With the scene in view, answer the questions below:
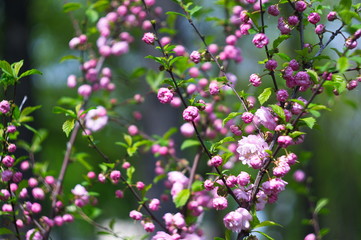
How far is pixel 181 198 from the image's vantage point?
217 cm

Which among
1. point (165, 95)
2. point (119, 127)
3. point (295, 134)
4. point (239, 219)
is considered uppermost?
point (165, 95)

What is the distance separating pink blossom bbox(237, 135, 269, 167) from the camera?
5.32 ft

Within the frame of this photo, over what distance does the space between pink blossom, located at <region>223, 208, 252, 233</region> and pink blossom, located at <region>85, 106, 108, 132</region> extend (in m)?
1.59

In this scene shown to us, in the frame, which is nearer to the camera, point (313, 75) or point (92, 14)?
point (313, 75)

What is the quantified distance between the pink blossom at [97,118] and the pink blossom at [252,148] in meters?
1.55

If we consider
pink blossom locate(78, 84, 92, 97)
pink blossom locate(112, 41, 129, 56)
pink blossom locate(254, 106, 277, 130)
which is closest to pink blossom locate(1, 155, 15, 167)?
pink blossom locate(254, 106, 277, 130)

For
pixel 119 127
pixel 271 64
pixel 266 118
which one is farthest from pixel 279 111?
pixel 119 127

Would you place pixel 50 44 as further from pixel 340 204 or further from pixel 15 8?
pixel 340 204

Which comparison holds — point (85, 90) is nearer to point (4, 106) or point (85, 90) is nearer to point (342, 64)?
point (4, 106)

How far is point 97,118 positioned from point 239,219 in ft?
5.56

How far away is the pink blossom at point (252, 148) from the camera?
63.9 inches

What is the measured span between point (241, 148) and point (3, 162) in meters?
0.99

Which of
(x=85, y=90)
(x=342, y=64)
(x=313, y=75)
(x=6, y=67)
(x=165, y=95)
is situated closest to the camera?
(x=342, y=64)

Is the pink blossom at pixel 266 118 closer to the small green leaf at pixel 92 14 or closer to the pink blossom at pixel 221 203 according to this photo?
the pink blossom at pixel 221 203
